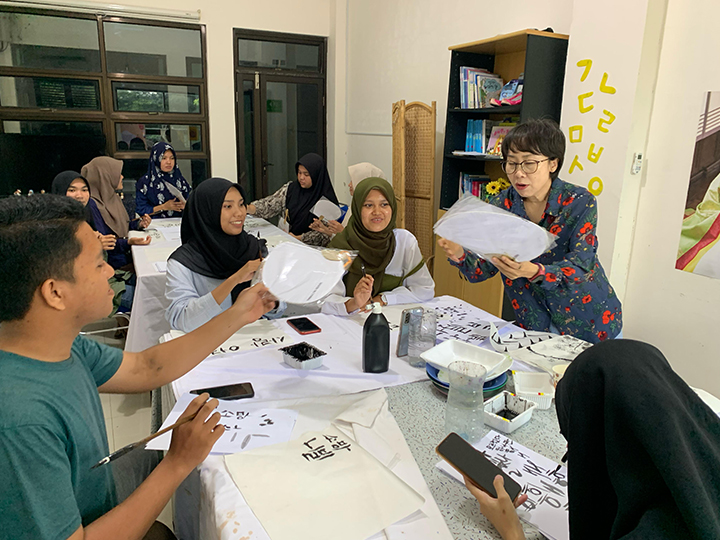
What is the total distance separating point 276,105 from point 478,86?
3254 millimetres

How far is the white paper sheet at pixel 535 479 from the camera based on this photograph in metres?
0.88

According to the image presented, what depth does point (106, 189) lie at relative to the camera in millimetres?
4027

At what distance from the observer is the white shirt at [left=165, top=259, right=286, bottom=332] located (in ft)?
5.80

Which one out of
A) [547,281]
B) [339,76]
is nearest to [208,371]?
[547,281]

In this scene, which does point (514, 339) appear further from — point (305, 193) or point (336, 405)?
point (305, 193)

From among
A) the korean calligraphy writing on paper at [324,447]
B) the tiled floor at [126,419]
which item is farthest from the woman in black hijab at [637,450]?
the tiled floor at [126,419]

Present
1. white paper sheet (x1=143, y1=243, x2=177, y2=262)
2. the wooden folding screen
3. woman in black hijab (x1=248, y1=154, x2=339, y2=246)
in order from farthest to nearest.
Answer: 1. woman in black hijab (x1=248, y1=154, x2=339, y2=246)
2. the wooden folding screen
3. white paper sheet (x1=143, y1=243, x2=177, y2=262)

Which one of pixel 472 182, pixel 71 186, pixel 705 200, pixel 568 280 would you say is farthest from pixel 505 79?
pixel 71 186

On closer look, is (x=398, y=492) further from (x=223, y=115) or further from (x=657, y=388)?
(x=223, y=115)

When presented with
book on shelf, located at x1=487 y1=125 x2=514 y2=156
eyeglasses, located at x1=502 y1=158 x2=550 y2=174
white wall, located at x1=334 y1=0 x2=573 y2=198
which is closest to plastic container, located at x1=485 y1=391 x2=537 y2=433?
eyeglasses, located at x1=502 y1=158 x2=550 y2=174

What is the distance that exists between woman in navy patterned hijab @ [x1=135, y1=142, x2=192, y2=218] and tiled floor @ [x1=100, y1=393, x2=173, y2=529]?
6.59ft

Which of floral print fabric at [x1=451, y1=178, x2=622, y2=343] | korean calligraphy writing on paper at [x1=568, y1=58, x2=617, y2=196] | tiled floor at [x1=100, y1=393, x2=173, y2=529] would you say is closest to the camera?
floral print fabric at [x1=451, y1=178, x2=622, y2=343]

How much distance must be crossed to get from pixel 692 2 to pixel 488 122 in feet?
4.62

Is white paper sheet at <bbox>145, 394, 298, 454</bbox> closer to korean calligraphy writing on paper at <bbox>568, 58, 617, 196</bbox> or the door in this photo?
korean calligraphy writing on paper at <bbox>568, 58, 617, 196</bbox>
